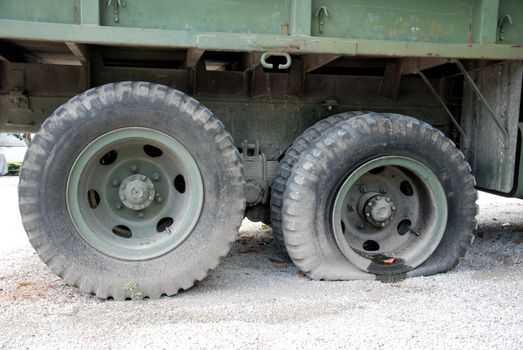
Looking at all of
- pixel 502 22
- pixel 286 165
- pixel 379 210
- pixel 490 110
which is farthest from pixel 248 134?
pixel 502 22

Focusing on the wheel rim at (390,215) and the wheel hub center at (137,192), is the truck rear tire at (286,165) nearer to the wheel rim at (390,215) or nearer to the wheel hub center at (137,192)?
the wheel rim at (390,215)

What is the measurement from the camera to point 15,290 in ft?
12.6

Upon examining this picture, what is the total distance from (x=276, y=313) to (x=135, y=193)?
139 cm

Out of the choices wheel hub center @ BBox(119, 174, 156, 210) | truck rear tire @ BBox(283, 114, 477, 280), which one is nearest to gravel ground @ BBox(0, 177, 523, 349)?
truck rear tire @ BBox(283, 114, 477, 280)

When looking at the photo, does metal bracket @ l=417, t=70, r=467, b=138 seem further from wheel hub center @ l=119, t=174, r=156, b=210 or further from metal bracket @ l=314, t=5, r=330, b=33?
wheel hub center @ l=119, t=174, r=156, b=210

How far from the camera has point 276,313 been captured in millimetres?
3432

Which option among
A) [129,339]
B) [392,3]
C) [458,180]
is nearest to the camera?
[129,339]

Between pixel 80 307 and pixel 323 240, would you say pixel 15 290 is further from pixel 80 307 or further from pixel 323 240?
pixel 323 240

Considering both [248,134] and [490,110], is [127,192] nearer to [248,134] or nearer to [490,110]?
[248,134]

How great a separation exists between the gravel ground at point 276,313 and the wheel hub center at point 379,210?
52 cm

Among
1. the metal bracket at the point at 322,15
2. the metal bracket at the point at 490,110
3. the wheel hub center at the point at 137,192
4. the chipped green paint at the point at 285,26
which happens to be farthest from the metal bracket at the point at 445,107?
the wheel hub center at the point at 137,192

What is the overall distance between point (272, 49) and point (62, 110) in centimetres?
150

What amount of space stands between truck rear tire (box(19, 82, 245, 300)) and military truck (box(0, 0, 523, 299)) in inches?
0.4

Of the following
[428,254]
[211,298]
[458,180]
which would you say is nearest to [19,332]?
[211,298]
